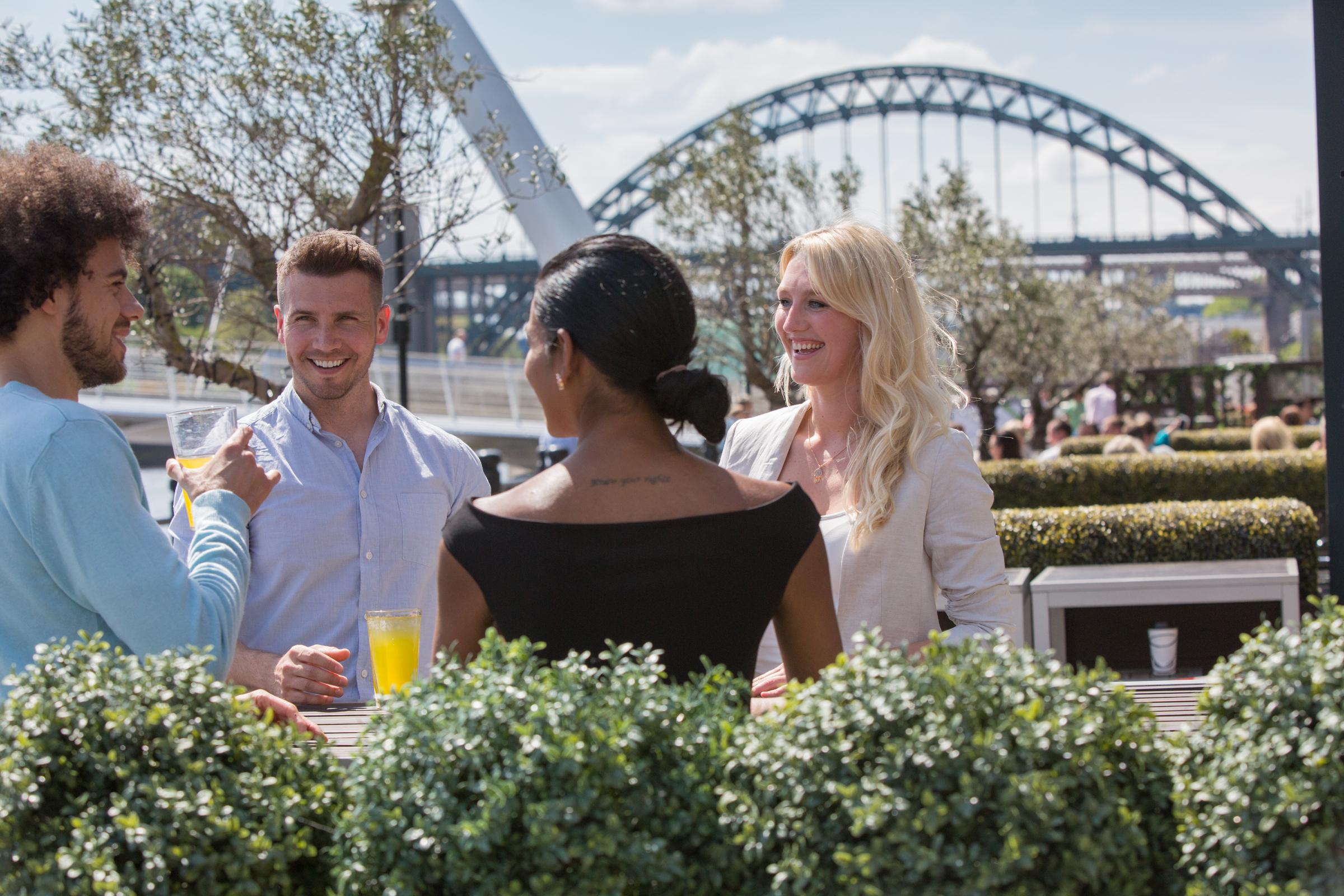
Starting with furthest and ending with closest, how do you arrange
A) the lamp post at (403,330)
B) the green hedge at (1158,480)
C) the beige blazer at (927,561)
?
the lamp post at (403,330) → the green hedge at (1158,480) → the beige blazer at (927,561)

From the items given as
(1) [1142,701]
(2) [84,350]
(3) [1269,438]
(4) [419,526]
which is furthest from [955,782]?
(3) [1269,438]

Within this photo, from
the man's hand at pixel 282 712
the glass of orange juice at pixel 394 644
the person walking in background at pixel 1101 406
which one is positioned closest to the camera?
the man's hand at pixel 282 712

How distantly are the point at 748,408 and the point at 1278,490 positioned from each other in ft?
17.6

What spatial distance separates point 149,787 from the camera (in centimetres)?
155

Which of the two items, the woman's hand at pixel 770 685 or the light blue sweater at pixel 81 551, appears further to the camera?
the woman's hand at pixel 770 685

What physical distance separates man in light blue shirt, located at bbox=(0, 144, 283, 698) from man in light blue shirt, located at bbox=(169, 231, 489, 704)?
770 millimetres

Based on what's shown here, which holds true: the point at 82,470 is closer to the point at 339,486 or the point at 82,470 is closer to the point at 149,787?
the point at 149,787

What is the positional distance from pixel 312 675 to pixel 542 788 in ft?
3.96

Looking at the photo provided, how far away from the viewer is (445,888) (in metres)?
1.51

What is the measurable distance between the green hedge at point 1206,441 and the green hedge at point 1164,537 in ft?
31.6

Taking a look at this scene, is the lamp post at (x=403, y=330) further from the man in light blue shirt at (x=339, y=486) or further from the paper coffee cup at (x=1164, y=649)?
the man in light blue shirt at (x=339, y=486)

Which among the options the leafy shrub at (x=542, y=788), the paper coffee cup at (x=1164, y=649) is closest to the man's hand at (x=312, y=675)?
the leafy shrub at (x=542, y=788)

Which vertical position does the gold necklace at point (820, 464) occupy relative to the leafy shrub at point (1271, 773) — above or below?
above

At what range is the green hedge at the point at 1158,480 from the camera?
11.5 metres
